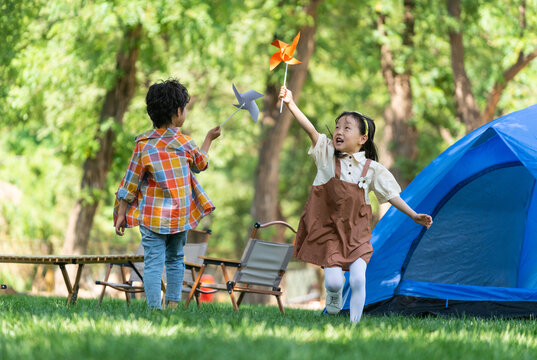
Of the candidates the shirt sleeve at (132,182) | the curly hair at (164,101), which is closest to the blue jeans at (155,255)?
the shirt sleeve at (132,182)

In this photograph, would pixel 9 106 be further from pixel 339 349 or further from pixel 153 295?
pixel 339 349

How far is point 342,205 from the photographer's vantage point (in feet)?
16.9

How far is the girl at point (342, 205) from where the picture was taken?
508 cm

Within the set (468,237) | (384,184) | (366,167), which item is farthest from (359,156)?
(468,237)

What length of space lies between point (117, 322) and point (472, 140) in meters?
3.54

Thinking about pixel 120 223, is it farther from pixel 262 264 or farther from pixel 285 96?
pixel 262 264

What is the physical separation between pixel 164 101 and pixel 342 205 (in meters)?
1.46

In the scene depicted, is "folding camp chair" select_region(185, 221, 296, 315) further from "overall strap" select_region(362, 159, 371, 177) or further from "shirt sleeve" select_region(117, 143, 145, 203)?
"shirt sleeve" select_region(117, 143, 145, 203)

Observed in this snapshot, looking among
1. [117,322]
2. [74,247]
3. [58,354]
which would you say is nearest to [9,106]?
[74,247]

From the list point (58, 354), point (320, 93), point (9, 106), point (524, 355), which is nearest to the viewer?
point (58, 354)

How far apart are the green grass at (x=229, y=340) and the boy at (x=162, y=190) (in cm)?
60

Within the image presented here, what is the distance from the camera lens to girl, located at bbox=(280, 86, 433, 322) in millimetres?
5082

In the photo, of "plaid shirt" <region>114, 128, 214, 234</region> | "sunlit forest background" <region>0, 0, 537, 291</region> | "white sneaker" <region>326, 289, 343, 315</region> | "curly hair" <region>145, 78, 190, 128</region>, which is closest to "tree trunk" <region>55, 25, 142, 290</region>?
"sunlit forest background" <region>0, 0, 537, 291</region>

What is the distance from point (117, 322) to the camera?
396cm
